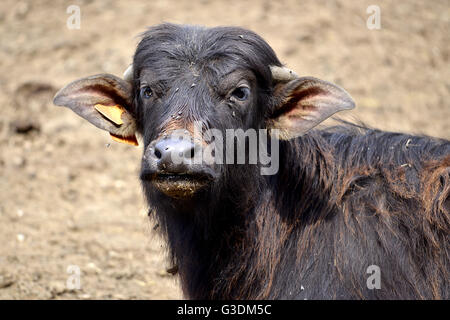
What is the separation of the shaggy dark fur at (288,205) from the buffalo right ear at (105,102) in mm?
270

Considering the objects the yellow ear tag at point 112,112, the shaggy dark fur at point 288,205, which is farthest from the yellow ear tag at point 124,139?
the shaggy dark fur at point 288,205

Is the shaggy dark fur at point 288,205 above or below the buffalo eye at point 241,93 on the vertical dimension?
below

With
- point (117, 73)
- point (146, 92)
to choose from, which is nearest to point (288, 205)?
point (146, 92)

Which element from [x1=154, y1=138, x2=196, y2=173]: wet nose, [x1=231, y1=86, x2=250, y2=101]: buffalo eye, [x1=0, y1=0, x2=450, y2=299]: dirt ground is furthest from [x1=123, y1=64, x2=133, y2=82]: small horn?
[x1=0, y1=0, x2=450, y2=299]: dirt ground

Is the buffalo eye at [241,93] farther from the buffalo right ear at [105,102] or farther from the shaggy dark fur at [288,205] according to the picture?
the buffalo right ear at [105,102]

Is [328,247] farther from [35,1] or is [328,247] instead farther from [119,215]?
[35,1]

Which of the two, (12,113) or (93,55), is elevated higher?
(93,55)

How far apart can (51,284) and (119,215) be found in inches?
79.7

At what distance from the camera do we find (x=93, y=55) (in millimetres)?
12250

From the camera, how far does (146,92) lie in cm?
568

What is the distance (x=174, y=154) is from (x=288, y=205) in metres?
1.60

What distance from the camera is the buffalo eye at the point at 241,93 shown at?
217 inches

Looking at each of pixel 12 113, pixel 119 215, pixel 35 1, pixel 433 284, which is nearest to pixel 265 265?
pixel 433 284

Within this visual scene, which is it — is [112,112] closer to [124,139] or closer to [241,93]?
[124,139]
